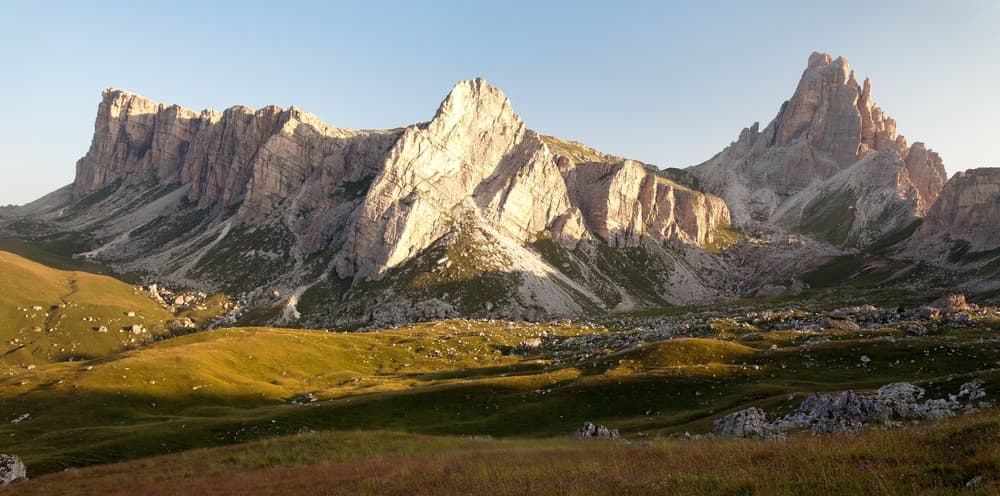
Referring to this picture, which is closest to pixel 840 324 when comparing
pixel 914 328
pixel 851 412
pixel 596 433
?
pixel 914 328

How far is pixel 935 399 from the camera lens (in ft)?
129

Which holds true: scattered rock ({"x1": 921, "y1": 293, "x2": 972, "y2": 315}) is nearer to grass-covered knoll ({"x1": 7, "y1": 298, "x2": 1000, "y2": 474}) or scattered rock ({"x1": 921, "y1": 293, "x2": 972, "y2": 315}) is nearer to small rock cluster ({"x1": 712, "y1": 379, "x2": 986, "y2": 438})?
grass-covered knoll ({"x1": 7, "y1": 298, "x2": 1000, "y2": 474})

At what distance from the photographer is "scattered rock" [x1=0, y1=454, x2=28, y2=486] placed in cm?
3706

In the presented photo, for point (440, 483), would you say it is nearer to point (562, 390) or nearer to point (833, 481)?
point (833, 481)

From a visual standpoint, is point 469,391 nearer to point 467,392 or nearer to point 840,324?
point 467,392

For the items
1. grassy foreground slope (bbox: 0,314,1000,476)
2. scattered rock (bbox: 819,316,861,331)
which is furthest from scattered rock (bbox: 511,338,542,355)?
scattered rock (bbox: 819,316,861,331)

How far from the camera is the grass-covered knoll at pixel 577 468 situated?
13.6 m

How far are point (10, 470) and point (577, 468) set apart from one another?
39.6 meters

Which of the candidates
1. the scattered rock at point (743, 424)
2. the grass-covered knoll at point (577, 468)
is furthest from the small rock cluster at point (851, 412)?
the grass-covered knoll at point (577, 468)

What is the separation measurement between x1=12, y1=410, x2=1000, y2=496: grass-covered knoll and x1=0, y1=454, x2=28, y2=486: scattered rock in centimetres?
356

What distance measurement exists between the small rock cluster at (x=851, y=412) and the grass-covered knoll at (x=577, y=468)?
13.7 metres

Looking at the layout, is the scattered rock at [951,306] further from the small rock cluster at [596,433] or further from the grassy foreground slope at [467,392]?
the small rock cluster at [596,433]

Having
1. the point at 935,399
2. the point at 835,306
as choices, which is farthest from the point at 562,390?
the point at 835,306

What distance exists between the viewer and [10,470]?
125 ft
